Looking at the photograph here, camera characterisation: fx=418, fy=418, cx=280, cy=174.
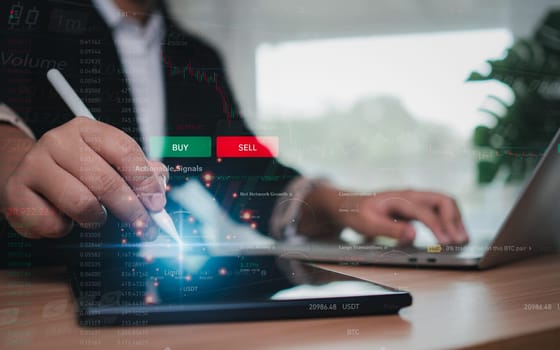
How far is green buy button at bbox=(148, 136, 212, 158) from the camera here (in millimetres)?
331

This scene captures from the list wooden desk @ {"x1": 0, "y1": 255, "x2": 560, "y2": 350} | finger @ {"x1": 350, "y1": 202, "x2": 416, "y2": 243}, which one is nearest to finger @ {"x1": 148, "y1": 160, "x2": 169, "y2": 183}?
wooden desk @ {"x1": 0, "y1": 255, "x2": 560, "y2": 350}

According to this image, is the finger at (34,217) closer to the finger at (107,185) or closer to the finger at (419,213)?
the finger at (107,185)

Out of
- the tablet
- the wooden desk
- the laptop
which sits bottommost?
the wooden desk

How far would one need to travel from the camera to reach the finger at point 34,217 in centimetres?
33

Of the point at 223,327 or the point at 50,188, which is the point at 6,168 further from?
the point at 223,327

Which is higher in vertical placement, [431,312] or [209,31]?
[209,31]

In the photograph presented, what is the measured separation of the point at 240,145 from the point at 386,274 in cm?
20

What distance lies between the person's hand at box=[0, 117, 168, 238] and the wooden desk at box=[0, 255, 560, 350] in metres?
0.07

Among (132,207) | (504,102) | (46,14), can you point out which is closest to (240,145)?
(132,207)

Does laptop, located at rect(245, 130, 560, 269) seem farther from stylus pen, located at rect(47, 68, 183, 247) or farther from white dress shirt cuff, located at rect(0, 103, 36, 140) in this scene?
white dress shirt cuff, located at rect(0, 103, 36, 140)

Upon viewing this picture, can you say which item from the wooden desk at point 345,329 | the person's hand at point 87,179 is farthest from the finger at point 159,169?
the wooden desk at point 345,329

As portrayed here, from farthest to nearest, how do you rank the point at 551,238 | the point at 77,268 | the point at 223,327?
the point at 551,238
the point at 77,268
the point at 223,327

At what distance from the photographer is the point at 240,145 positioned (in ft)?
1.15

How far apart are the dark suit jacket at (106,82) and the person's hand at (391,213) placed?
0.10 meters
